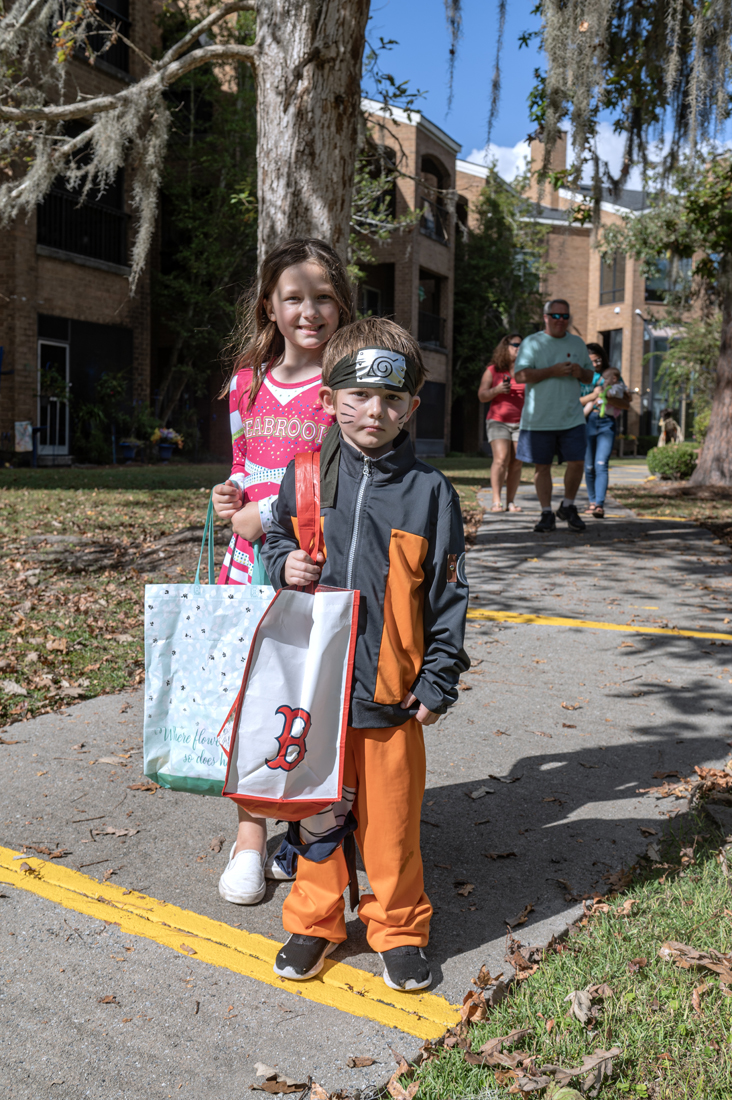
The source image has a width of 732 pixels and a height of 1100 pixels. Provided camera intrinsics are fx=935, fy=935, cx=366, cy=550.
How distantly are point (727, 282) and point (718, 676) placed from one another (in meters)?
10.7

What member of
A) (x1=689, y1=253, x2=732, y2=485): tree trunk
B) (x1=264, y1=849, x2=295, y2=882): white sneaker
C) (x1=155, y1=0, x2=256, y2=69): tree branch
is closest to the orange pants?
(x1=264, y1=849, x2=295, y2=882): white sneaker

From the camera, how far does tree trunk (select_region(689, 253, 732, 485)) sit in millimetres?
14016

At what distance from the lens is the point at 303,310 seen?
282cm

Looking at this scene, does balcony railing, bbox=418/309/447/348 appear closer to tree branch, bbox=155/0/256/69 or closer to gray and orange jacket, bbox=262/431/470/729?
tree branch, bbox=155/0/256/69

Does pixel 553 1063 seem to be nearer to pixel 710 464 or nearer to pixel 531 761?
pixel 531 761

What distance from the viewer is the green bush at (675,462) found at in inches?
679

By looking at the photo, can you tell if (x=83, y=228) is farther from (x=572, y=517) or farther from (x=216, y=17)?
(x=572, y=517)

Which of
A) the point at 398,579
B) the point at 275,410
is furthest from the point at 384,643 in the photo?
the point at 275,410

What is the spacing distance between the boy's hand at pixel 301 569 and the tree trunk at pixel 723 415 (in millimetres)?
13009

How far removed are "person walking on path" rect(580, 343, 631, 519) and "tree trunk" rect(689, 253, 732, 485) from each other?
13.3 ft

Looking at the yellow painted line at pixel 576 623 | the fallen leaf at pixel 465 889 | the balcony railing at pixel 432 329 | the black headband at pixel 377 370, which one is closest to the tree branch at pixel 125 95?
the yellow painted line at pixel 576 623

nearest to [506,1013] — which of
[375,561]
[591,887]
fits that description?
[591,887]

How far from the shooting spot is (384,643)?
92.1 inches

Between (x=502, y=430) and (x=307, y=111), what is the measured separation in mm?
5101
